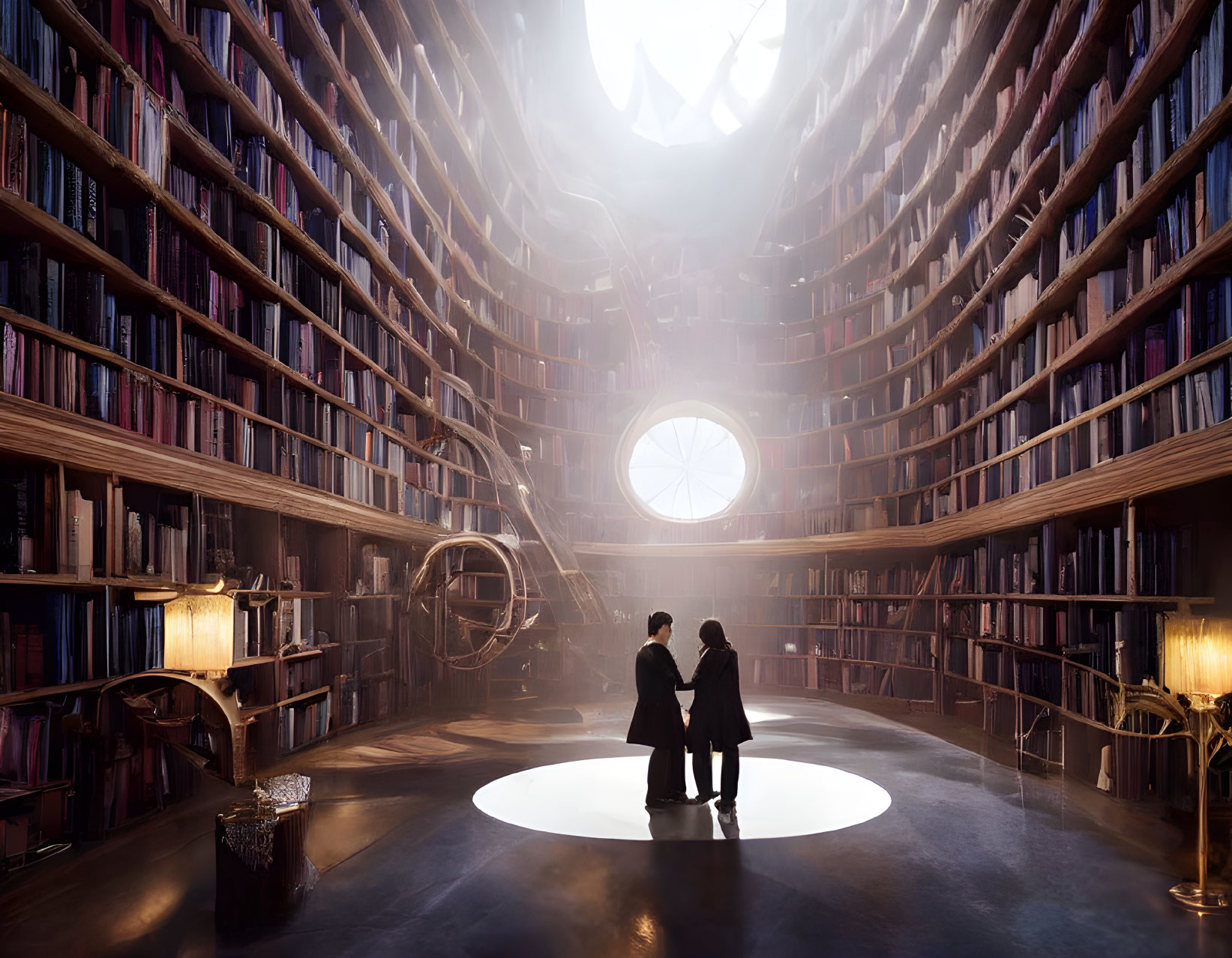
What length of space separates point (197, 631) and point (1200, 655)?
3.40 m

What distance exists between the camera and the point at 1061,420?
486 cm

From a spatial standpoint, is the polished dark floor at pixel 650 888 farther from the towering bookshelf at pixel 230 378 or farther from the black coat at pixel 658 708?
the black coat at pixel 658 708

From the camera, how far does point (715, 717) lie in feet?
14.6

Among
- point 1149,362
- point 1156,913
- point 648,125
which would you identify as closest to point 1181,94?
point 1149,362

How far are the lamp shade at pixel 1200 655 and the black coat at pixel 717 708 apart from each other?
6.82ft

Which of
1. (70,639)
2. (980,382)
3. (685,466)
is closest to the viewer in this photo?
(70,639)

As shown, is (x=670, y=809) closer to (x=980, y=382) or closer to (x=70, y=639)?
(x=70, y=639)

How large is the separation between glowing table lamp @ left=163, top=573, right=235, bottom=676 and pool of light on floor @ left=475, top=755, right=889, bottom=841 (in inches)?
64.6

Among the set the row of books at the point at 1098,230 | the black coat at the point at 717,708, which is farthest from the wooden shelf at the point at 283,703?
the row of books at the point at 1098,230

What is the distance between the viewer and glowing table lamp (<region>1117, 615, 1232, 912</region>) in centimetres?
272

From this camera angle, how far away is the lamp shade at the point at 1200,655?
2.72 meters

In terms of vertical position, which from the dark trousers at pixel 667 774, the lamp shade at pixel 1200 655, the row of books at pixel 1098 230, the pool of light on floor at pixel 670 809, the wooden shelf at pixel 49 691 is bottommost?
the pool of light on floor at pixel 670 809

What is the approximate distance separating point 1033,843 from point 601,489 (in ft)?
24.7

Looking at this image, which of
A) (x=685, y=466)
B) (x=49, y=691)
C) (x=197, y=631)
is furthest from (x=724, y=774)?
(x=685, y=466)
